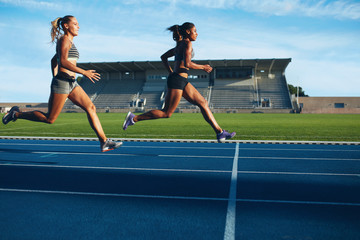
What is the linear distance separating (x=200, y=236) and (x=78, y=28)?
150 inches

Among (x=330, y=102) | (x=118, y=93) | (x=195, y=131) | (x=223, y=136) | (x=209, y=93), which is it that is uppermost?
(x=209, y=93)

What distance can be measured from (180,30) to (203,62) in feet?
164

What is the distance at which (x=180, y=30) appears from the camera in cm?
478

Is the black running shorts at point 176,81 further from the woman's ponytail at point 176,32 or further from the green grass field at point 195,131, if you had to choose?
the green grass field at point 195,131

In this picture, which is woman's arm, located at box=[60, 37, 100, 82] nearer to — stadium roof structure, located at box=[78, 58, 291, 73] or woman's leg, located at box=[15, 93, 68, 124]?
woman's leg, located at box=[15, 93, 68, 124]

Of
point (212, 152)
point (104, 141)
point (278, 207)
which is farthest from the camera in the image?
point (212, 152)

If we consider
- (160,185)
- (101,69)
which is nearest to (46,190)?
(160,185)

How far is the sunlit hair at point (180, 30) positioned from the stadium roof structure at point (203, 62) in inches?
1934

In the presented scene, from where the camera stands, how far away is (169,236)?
234 centimetres

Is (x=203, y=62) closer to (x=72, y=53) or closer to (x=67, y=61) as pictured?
(x=72, y=53)

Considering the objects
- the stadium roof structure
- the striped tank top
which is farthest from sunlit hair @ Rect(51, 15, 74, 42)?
the stadium roof structure

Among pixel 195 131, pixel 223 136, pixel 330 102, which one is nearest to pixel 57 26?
pixel 223 136

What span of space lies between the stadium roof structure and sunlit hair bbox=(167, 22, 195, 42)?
4913cm

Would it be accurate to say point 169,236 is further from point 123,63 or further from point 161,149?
point 123,63
